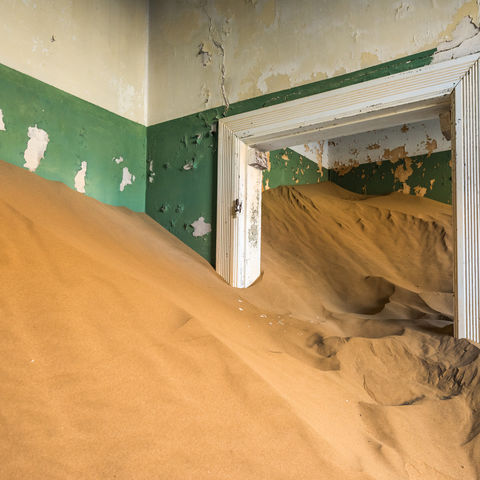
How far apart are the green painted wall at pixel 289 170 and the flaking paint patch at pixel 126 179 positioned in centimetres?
243

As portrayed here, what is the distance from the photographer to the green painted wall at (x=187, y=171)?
382 cm

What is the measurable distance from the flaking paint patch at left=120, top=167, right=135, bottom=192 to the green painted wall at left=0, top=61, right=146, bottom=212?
0.13 feet

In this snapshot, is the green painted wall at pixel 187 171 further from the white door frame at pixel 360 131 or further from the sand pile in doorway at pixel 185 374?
the sand pile in doorway at pixel 185 374

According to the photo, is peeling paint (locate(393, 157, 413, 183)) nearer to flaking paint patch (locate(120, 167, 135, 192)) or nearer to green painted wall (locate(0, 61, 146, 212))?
green painted wall (locate(0, 61, 146, 212))

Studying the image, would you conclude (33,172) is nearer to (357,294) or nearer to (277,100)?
(277,100)

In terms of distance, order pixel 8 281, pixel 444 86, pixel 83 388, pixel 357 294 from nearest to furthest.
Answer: pixel 83 388
pixel 8 281
pixel 444 86
pixel 357 294

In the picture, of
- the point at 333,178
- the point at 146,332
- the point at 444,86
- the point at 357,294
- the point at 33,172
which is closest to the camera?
the point at 146,332

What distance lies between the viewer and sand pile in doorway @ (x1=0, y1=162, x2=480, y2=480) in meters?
1.06

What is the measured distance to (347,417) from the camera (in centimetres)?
165

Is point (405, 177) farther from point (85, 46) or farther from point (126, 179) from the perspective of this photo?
point (85, 46)

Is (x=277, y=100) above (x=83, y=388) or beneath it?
above

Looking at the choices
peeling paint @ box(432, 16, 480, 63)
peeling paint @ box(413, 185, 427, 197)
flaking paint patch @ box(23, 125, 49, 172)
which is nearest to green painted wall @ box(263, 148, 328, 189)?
peeling paint @ box(413, 185, 427, 197)

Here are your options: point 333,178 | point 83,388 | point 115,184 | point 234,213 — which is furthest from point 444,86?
point 333,178

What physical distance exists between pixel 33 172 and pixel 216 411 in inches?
116
